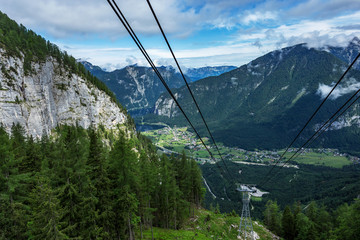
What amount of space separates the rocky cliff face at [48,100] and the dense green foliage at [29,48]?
2.85m

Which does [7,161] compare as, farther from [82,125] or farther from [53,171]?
Answer: [82,125]

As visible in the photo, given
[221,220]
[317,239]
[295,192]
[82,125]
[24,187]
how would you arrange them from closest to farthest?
[24,187] → [317,239] → [221,220] → [82,125] → [295,192]

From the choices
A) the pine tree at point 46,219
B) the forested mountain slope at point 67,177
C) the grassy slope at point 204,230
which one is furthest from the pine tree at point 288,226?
the pine tree at point 46,219

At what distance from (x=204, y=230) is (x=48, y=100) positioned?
344ft

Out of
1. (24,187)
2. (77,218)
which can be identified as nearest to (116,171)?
(77,218)

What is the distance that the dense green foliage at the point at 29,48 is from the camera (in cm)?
9677

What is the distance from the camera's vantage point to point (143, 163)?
35438 millimetres

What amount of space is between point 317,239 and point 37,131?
11374cm

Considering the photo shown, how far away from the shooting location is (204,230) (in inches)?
1834

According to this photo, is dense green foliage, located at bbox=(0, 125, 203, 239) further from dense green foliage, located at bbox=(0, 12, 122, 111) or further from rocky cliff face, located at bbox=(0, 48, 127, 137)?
dense green foliage, located at bbox=(0, 12, 122, 111)

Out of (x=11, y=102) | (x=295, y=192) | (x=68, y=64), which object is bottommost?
(x=295, y=192)

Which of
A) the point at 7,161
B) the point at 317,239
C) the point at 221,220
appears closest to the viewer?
the point at 7,161

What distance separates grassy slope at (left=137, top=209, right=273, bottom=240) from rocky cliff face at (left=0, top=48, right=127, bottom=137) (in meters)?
73.2

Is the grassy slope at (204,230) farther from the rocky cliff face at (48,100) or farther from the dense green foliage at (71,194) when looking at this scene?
the rocky cliff face at (48,100)
